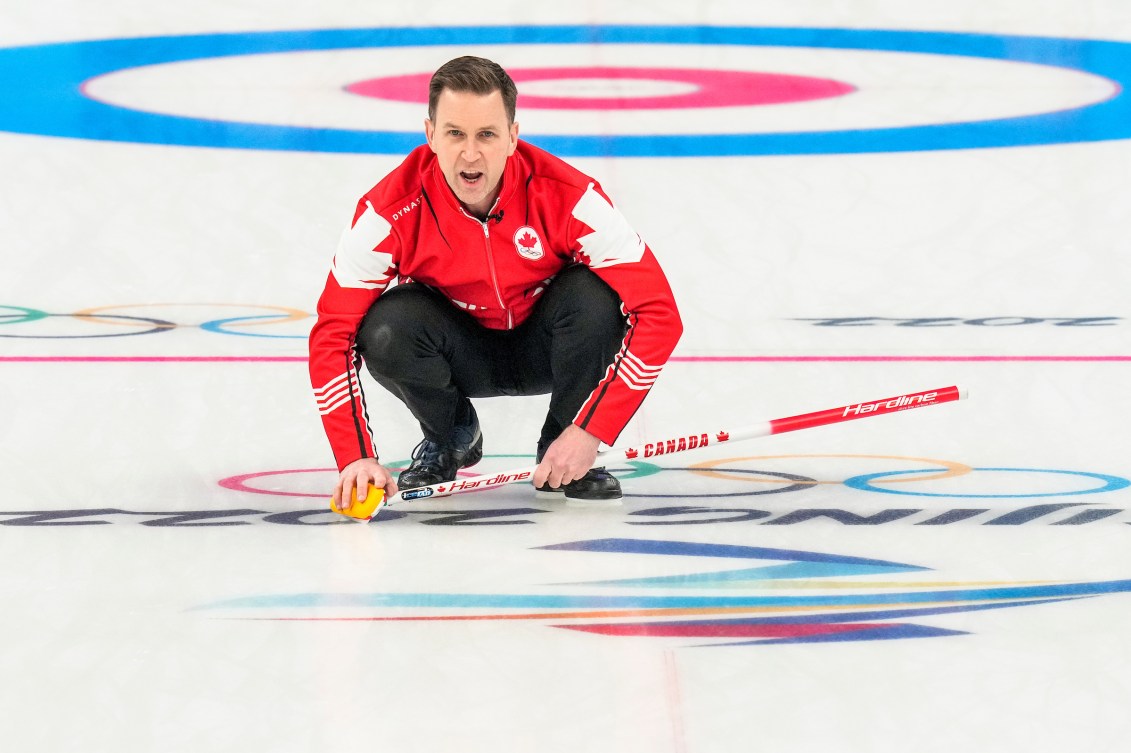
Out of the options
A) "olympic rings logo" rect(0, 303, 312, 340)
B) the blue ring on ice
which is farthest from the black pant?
the blue ring on ice

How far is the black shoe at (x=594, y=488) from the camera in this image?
7.13 ft

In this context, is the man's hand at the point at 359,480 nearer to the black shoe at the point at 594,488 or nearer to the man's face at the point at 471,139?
the black shoe at the point at 594,488

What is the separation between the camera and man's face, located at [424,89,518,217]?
6.29 ft

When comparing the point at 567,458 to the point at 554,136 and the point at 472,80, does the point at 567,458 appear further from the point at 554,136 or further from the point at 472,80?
the point at 554,136

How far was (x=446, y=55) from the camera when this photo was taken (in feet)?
20.2

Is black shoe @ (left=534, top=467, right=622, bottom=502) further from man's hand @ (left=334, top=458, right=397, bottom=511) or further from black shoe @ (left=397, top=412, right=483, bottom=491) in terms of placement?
man's hand @ (left=334, top=458, right=397, bottom=511)

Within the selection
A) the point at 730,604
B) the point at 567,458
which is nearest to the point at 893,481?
the point at 567,458

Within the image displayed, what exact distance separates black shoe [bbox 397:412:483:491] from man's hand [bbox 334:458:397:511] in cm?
24

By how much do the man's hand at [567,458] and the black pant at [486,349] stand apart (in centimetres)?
18

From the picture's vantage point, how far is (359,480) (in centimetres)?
197

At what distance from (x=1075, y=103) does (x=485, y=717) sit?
4806 mm

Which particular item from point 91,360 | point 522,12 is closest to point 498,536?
point 91,360

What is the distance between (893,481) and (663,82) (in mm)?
3932

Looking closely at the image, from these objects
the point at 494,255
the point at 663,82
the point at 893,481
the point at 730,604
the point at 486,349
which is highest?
the point at 663,82
